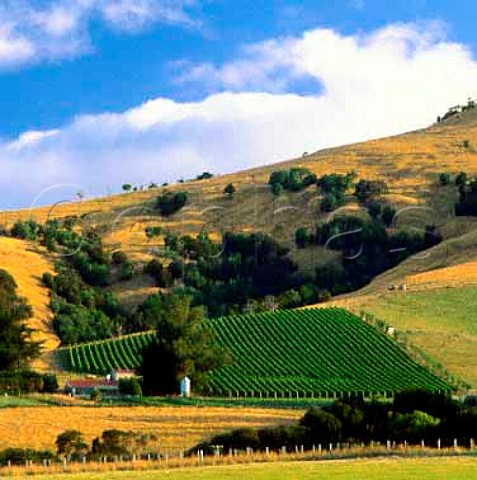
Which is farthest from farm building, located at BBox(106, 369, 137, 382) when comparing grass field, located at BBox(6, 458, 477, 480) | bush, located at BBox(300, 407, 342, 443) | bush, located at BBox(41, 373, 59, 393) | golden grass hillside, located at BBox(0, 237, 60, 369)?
grass field, located at BBox(6, 458, 477, 480)

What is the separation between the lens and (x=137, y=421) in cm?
6106

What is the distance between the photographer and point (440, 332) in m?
96.9

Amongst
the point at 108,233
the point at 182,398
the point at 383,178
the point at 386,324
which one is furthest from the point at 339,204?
the point at 182,398

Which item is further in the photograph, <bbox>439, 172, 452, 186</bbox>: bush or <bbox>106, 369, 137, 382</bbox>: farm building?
<bbox>439, 172, 452, 186</bbox>: bush

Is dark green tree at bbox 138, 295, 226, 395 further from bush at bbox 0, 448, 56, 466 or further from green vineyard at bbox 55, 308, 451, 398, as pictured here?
bush at bbox 0, 448, 56, 466

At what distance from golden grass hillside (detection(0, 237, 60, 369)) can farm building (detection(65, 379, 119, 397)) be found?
28.5 meters

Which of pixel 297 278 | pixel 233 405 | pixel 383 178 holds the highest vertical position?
pixel 383 178

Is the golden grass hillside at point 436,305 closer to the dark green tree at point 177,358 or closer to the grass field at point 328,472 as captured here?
the dark green tree at point 177,358

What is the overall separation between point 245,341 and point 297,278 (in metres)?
53.9

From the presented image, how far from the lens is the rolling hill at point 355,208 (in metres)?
101

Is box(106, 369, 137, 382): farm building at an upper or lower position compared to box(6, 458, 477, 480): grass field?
upper

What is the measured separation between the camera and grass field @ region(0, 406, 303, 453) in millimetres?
55219

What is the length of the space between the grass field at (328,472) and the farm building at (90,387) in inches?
1564

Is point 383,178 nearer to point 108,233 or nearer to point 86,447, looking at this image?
point 108,233
